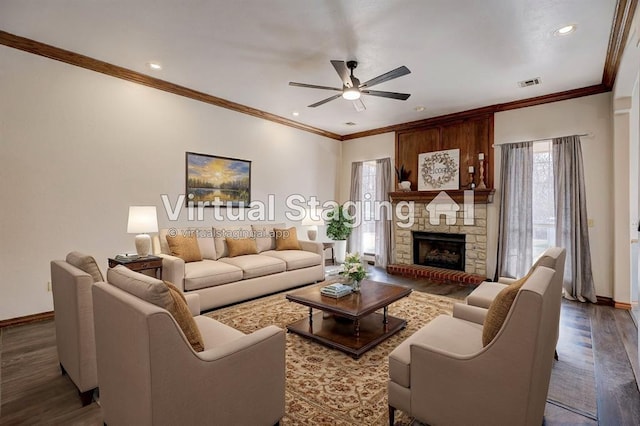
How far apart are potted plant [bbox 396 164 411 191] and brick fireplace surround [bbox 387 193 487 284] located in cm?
18

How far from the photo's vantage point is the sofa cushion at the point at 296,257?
4746 mm

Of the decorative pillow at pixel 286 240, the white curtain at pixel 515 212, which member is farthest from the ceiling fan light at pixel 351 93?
the white curtain at pixel 515 212

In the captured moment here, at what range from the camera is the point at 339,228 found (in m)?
6.54

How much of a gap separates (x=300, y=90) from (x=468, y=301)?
11.5 ft

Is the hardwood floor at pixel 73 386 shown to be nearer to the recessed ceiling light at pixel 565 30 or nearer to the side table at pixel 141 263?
the side table at pixel 141 263

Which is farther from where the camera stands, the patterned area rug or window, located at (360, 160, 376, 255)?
window, located at (360, 160, 376, 255)

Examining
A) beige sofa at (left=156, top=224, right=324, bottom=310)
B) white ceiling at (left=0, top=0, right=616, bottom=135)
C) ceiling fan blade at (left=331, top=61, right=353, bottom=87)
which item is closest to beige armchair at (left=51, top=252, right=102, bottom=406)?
beige sofa at (left=156, top=224, right=324, bottom=310)

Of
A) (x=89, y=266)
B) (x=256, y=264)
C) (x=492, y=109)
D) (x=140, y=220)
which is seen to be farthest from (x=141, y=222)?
(x=492, y=109)

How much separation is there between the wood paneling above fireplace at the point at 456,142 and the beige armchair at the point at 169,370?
4.97 m

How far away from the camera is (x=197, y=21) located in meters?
2.88

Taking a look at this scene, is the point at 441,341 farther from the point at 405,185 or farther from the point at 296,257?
the point at 405,185

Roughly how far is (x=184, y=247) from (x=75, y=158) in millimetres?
1593

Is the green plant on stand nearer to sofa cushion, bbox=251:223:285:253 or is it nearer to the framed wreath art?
sofa cushion, bbox=251:223:285:253

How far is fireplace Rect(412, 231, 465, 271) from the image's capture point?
5664mm
